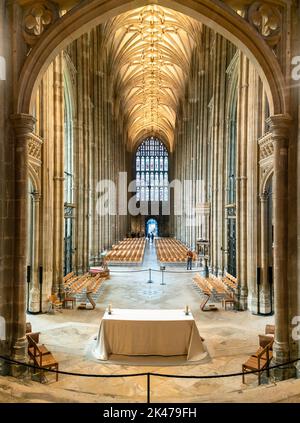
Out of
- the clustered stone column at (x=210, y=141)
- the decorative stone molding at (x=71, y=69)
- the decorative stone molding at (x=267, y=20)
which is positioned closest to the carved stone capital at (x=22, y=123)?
the decorative stone molding at (x=267, y=20)

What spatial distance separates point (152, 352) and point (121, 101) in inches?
1618

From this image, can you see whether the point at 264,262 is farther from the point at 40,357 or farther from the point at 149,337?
the point at 40,357

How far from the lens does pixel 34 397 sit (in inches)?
215

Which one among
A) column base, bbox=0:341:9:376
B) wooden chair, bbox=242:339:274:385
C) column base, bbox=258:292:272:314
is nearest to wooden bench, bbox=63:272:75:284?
column base, bbox=258:292:272:314

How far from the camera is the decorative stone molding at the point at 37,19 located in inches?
303

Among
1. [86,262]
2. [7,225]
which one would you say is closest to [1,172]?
[7,225]

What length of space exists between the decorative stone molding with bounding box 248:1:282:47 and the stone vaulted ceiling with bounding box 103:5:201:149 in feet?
72.3

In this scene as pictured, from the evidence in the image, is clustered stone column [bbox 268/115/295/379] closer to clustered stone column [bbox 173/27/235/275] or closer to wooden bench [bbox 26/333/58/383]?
wooden bench [bbox 26/333/58/383]

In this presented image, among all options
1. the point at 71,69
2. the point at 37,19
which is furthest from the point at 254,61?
the point at 71,69

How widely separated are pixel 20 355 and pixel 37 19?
281 inches

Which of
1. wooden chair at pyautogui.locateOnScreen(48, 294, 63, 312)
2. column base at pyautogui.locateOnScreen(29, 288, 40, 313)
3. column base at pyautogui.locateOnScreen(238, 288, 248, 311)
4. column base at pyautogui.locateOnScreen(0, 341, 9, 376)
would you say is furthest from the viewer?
column base at pyautogui.locateOnScreen(238, 288, 248, 311)

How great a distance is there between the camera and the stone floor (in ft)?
18.2

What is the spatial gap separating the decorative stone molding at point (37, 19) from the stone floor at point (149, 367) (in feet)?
22.7

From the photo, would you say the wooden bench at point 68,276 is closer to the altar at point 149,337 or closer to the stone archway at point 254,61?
the altar at point 149,337
